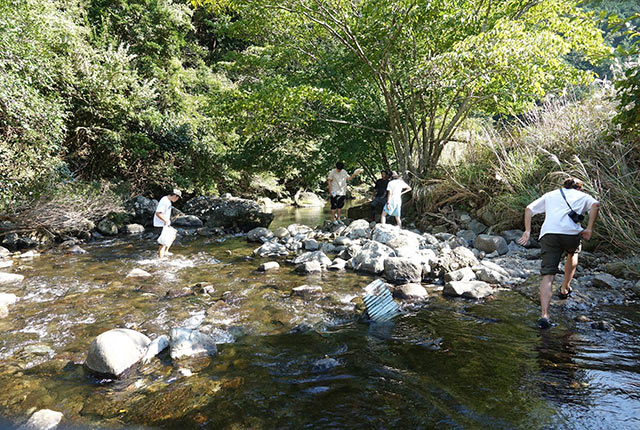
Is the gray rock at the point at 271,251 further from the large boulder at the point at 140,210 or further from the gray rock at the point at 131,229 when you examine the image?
the large boulder at the point at 140,210

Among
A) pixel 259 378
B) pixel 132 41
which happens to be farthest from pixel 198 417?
pixel 132 41

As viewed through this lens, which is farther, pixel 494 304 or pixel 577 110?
pixel 577 110

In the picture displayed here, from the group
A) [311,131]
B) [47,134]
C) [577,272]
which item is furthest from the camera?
[311,131]

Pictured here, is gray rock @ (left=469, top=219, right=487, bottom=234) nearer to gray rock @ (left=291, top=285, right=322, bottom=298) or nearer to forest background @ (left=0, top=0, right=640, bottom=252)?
forest background @ (left=0, top=0, right=640, bottom=252)

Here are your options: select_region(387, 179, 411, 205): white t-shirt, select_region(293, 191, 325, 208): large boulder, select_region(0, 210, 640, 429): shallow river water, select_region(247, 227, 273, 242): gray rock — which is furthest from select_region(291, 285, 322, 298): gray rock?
select_region(293, 191, 325, 208): large boulder

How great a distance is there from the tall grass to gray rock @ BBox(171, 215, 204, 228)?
25.7 feet

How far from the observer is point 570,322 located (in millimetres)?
4680

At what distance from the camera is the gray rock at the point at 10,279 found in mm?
6505

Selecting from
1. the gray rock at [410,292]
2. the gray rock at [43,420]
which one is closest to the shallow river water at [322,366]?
the gray rock at [43,420]

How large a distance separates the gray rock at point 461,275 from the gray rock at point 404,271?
0.50m

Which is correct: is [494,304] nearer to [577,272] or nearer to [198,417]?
[577,272]

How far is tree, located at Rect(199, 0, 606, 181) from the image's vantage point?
8633 mm

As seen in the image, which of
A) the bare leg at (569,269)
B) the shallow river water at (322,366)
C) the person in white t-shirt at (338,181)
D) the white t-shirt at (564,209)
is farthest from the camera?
the person in white t-shirt at (338,181)

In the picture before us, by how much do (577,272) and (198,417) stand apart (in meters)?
6.37
